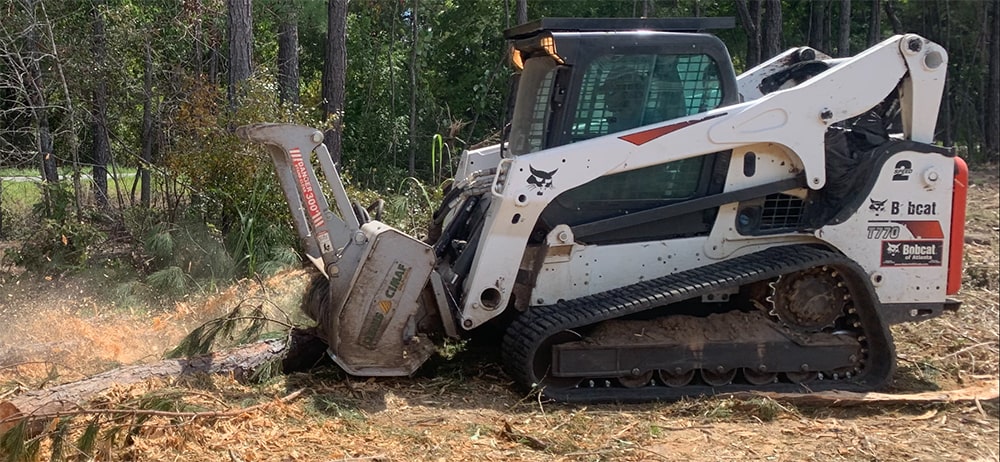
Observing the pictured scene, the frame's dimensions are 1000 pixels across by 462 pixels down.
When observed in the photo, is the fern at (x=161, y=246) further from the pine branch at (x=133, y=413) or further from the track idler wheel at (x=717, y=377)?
the track idler wheel at (x=717, y=377)

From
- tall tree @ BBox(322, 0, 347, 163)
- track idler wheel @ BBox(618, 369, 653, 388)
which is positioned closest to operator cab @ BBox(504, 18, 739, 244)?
track idler wheel @ BBox(618, 369, 653, 388)

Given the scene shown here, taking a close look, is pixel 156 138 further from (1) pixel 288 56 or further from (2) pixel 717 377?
(2) pixel 717 377

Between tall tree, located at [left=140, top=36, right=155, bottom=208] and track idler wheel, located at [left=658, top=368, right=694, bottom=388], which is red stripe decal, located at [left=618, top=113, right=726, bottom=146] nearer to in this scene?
track idler wheel, located at [left=658, top=368, right=694, bottom=388]

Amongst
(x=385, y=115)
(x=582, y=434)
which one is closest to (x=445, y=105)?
(x=385, y=115)

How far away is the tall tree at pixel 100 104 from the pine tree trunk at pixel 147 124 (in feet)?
1.40

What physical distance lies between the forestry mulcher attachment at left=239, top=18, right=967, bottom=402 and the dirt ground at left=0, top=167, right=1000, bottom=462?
276 millimetres

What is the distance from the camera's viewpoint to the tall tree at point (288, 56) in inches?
475

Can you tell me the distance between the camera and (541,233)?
6.10 meters

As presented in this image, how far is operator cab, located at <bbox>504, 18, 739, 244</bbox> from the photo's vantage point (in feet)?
20.3

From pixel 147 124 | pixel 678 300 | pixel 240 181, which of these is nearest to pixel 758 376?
pixel 678 300

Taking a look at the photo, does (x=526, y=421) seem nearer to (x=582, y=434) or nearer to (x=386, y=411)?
(x=582, y=434)

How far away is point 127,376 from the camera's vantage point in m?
5.26

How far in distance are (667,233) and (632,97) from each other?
0.94 meters

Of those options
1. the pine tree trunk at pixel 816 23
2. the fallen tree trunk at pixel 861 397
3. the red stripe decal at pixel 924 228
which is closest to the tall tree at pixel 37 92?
the fallen tree trunk at pixel 861 397
